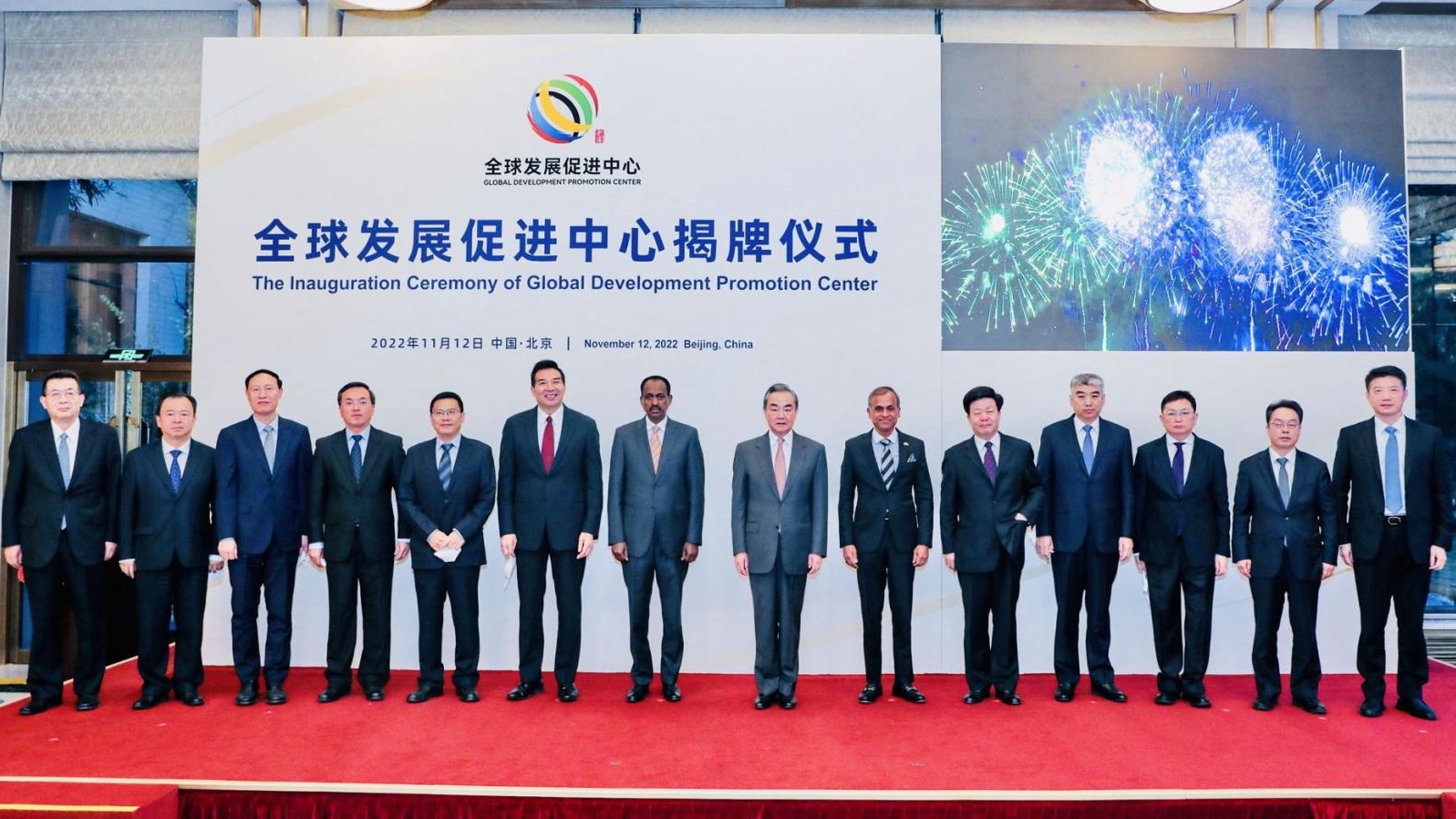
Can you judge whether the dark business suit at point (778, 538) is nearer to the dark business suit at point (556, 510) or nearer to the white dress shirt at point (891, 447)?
the white dress shirt at point (891, 447)

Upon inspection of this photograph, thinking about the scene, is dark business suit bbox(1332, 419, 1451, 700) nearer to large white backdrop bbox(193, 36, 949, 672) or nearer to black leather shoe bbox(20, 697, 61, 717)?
large white backdrop bbox(193, 36, 949, 672)

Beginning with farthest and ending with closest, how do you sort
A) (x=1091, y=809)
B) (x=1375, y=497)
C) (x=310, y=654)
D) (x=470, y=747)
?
(x=310, y=654) < (x=1375, y=497) < (x=470, y=747) < (x=1091, y=809)

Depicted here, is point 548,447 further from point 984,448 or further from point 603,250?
point 984,448

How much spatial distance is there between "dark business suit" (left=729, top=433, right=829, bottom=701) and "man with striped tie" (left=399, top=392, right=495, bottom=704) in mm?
1211

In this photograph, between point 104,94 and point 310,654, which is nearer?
point 310,654

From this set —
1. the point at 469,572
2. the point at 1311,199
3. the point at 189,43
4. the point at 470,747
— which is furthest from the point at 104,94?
the point at 1311,199

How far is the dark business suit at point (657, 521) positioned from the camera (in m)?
4.52

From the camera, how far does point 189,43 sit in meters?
6.15

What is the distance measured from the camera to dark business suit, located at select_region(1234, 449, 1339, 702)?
14.3 feet

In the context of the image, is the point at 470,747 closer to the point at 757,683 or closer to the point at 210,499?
the point at 757,683

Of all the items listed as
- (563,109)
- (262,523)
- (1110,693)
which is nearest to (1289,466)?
(1110,693)

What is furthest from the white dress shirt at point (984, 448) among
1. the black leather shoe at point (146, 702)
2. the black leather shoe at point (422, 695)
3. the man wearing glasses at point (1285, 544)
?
the black leather shoe at point (146, 702)

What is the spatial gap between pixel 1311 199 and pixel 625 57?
3850 millimetres

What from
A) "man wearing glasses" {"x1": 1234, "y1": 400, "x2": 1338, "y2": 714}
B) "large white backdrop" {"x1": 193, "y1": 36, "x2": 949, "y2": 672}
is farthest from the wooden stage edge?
"large white backdrop" {"x1": 193, "y1": 36, "x2": 949, "y2": 672}
